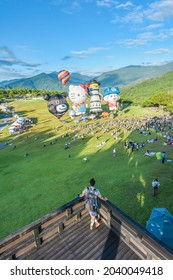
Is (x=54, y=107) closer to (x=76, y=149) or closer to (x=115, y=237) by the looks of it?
(x=76, y=149)

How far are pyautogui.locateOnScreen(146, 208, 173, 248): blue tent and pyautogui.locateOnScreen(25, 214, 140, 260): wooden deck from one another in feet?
12.5

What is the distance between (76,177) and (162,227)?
12547 millimetres

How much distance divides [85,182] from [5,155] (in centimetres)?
2364

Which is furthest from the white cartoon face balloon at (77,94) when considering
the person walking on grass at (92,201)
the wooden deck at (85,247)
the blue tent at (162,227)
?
the wooden deck at (85,247)

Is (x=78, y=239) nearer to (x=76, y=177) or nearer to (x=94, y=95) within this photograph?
(x=76, y=177)

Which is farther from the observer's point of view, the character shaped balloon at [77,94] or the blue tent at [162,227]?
the character shaped balloon at [77,94]

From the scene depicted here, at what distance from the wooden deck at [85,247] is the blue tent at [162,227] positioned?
382 cm

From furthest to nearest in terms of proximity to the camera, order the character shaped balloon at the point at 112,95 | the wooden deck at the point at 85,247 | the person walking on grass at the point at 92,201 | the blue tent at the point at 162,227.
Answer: the character shaped balloon at the point at 112,95 → the blue tent at the point at 162,227 → the person walking on grass at the point at 92,201 → the wooden deck at the point at 85,247

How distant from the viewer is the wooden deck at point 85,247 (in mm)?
6352

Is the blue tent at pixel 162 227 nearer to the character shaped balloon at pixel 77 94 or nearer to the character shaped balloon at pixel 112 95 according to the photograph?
the character shaped balloon at pixel 77 94

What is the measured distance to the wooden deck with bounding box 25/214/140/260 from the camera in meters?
6.35

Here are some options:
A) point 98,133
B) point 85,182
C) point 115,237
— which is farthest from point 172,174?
point 98,133

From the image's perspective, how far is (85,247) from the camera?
6699 millimetres

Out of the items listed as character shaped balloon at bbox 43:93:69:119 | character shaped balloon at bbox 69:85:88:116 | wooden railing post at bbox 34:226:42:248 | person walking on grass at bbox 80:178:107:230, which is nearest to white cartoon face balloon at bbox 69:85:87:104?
character shaped balloon at bbox 69:85:88:116
